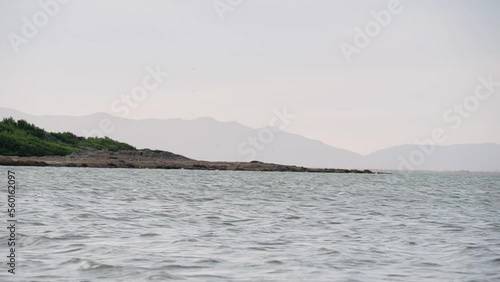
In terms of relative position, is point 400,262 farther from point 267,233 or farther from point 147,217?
point 147,217

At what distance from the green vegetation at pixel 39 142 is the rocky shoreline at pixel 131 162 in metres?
3.62

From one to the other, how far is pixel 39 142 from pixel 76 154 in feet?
22.4

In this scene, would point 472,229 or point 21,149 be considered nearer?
point 472,229

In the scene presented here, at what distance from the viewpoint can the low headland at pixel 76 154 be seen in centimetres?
10400

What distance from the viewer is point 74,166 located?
9800 centimetres

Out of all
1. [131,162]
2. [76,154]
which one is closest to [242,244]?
[131,162]

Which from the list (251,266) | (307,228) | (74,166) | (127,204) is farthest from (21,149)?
(251,266)

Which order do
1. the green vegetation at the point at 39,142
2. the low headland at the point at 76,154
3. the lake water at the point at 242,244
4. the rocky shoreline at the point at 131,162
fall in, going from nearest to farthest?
1. the lake water at the point at 242,244
2. the rocky shoreline at the point at 131,162
3. the low headland at the point at 76,154
4. the green vegetation at the point at 39,142

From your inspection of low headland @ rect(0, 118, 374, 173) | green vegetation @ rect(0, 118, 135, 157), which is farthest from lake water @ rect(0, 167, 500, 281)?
green vegetation @ rect(0, 118, 135, 157)

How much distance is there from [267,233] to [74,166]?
82.4 m

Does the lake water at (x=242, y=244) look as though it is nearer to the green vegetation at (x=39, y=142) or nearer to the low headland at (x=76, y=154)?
the low headland at (x=76, y=154)

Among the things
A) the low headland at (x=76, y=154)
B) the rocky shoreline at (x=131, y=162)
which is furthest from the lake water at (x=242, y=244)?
the low headland at (x=76, y=154)

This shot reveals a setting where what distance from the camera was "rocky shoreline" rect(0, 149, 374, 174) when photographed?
320ft

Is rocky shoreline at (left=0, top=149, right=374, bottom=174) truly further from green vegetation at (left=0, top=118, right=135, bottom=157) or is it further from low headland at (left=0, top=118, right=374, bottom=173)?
green vegetation at (left=0, top=118, right=135, bottom=157)
